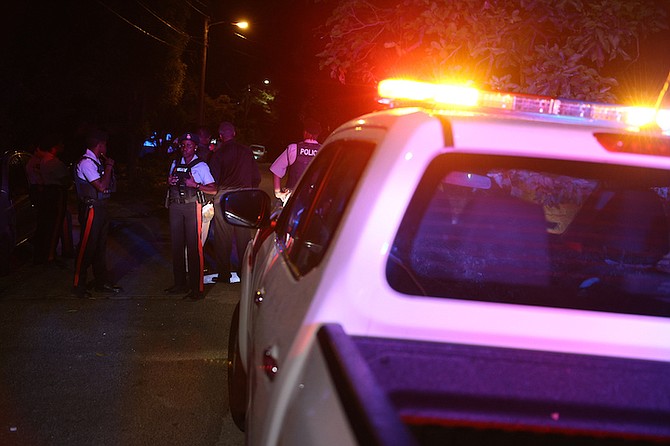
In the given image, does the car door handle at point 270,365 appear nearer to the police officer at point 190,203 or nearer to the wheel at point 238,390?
the wheel at point 238,390

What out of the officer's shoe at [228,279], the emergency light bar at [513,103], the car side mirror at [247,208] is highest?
the emergency light bar at [513,103]

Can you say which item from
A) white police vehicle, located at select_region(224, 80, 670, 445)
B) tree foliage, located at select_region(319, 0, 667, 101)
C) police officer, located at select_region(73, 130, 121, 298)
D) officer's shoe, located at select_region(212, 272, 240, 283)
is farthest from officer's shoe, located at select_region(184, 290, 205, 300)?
white police vehicle, located at select_region(224, 80, 670, 445)

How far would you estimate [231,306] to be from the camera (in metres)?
6.14

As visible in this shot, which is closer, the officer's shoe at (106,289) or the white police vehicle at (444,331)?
the white police vehicle at (444,331)

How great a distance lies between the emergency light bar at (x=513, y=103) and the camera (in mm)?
2336

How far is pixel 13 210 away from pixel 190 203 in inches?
99.4

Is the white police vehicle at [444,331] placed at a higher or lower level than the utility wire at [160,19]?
lower

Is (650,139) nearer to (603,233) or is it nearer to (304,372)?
(603,233)

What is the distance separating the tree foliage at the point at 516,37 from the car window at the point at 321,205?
258 centimetres

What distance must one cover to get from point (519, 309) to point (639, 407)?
483 mm

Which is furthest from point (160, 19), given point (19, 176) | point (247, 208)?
point (247, 208)

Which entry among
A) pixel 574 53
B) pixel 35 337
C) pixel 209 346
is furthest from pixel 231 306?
pixel 574 53

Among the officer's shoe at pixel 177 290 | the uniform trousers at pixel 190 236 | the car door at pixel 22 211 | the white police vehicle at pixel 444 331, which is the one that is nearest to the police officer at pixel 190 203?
the uniform trousers at pixel 190 236

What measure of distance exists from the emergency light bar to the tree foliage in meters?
2.33
